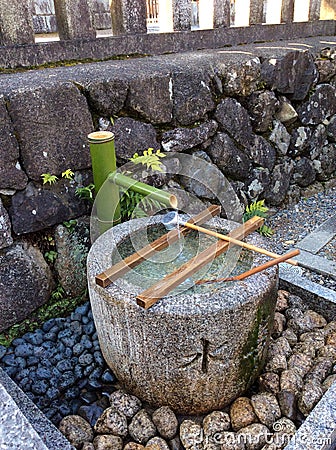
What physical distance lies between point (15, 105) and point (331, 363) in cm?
214

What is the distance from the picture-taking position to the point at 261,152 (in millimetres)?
3547

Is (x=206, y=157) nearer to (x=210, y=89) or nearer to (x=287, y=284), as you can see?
(x=210, y=89)

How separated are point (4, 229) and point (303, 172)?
→ 296 cm

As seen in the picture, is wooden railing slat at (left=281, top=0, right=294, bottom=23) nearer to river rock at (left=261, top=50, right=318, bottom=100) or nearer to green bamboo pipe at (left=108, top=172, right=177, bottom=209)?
river rock at (left=261, top=50, right=318, bottom=100)

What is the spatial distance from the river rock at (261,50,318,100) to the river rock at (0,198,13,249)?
7.61 feet

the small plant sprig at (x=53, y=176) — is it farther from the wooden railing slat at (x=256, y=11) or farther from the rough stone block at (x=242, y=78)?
the wooden railing slat at (x=256, y=11)

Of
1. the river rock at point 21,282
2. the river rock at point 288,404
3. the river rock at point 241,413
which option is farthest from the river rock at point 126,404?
the river rock at point 21,282

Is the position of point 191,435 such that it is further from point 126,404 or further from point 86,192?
point 86,192

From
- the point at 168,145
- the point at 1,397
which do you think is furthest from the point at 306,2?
the point at 1,397

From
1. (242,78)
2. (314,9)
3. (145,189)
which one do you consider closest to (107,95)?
(145,189)

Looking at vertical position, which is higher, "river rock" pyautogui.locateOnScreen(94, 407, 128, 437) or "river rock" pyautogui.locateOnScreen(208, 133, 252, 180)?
"river rock" pyautogui.locateOnScreen(208, 133, 252, 180)

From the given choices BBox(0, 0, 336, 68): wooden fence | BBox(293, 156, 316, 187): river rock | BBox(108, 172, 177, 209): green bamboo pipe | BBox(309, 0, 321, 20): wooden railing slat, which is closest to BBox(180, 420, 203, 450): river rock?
BBox(108, 172, 177, 209): green bamboo pipe

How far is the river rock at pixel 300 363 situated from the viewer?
2119 mm

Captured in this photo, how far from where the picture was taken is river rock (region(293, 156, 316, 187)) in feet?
13.2
